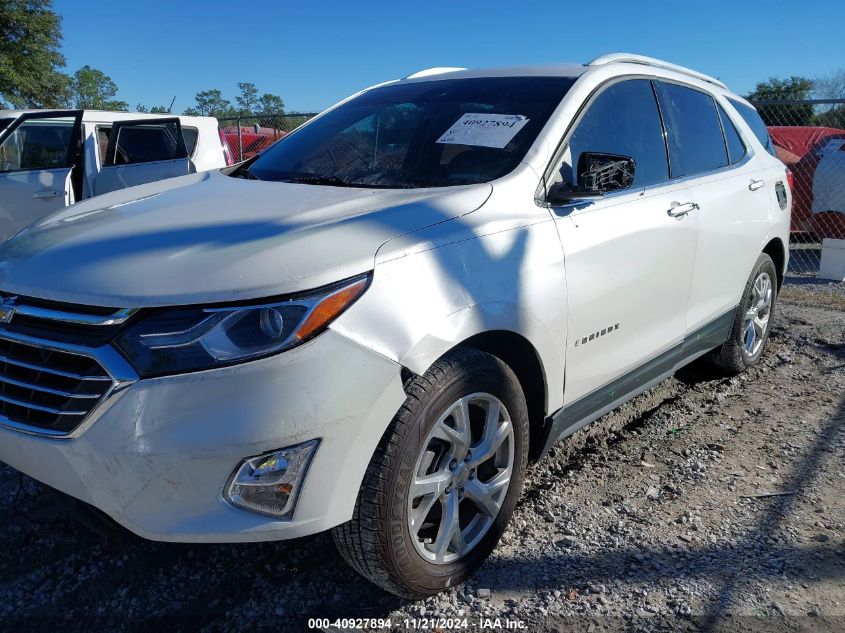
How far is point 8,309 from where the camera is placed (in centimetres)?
204

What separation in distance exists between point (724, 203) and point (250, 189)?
2.55m

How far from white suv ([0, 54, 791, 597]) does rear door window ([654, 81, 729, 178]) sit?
16cm

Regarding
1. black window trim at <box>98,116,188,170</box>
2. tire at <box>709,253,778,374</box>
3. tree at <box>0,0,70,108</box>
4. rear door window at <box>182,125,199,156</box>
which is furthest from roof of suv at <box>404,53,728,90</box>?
tree at <box>0,0,70,108</box>

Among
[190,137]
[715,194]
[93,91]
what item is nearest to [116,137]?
[190,137]

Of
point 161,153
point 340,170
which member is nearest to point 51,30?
point 161,153

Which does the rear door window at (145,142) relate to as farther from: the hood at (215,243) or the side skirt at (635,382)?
the side skirt at (635,382)

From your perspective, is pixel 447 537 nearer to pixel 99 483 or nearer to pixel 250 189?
pixel 99 483

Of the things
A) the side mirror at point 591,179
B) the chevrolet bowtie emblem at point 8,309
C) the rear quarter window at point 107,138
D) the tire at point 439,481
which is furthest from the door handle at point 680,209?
the rear quarter window at point 107,138

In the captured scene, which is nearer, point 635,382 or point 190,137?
point 635,382

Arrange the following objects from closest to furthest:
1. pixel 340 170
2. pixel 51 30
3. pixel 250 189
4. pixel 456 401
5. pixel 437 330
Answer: pixel 437 330, pixel 456 401, pixel 250 189, pixel 340 170, pixel 51 30

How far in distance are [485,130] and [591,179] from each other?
528mm

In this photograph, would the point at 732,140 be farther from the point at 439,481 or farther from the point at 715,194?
the point at 439,481

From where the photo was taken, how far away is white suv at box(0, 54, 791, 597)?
1.81 m

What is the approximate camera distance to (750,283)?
4250 mm
